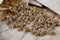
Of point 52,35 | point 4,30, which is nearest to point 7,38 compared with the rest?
point 4,30

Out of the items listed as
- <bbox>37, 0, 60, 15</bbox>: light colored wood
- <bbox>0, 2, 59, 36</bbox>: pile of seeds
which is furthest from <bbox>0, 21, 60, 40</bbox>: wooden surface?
<bbox>37, 0, 60, 15</bbox>: light colored wood

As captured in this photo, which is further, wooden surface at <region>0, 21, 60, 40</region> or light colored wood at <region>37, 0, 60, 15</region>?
light colored wood at <region>37, 0, 60, 15</region>

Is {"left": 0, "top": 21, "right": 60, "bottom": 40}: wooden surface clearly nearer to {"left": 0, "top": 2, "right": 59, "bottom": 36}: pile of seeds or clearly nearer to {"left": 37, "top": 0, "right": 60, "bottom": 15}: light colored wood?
{"left": 0, "top": 2, "right": 59, "bottom": 36}: pile of seeds

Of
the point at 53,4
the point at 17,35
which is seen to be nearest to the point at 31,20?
the point at 17,35

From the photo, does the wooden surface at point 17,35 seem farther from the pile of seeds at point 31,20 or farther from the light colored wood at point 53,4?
the light colored wood at point 53,4

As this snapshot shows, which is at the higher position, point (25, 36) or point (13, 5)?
point (13, 5)

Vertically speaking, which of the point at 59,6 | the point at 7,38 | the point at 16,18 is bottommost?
the point at 7,38

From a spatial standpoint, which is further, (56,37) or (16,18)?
(16,18)

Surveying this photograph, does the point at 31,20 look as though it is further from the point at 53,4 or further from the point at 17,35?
the point at 53,4

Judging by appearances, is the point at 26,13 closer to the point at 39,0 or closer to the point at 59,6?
the point at 39,0
